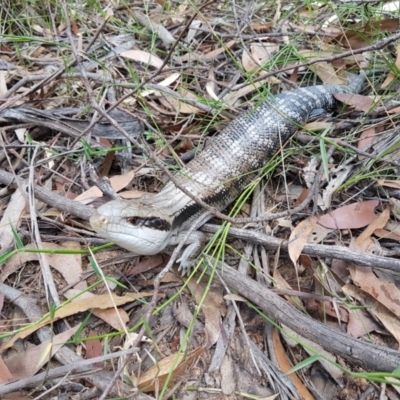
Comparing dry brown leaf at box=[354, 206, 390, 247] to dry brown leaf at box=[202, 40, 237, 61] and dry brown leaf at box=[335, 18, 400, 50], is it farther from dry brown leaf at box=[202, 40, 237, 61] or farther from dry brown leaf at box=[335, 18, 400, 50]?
dry brown leaf at box=[202, 40, 237, 61]

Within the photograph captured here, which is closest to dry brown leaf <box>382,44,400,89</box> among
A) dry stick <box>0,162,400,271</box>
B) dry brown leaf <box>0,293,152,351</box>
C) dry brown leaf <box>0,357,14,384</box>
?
dry stick <box>0,162,400,271</box>

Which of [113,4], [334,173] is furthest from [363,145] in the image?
[113,4]

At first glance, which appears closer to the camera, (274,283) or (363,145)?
(274,283)

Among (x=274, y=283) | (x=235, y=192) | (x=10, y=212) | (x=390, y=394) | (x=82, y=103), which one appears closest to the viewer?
(x=390, y=394)

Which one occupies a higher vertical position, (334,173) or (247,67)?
(247,67)

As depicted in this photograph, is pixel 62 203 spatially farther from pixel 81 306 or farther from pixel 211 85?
pixel 211 85

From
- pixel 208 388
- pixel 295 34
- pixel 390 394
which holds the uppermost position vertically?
pixel 295 34

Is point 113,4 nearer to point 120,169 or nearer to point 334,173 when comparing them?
point 120,169
